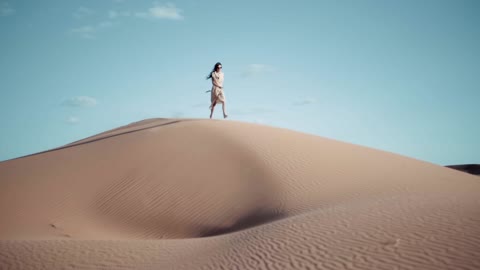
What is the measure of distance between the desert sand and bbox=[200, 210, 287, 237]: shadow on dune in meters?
0.03

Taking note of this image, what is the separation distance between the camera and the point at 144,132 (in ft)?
44.0

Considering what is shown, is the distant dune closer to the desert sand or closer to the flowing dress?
the desert sand

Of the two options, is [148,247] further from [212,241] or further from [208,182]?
[208,182]

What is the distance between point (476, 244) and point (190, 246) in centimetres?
393

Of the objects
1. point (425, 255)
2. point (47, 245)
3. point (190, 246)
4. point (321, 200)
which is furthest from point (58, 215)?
point (425, 255)

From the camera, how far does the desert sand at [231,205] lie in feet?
13.8

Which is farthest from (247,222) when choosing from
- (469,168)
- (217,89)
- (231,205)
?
(469,168)

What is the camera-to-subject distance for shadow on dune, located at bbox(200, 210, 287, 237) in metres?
7.17

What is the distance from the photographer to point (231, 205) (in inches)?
328

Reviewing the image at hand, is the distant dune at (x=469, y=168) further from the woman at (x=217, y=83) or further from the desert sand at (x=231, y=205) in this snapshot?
the woman at (x=217, y=83)

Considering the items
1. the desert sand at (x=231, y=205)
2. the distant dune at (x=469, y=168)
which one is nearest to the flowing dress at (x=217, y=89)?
the desert sand at (x=231, y=205)

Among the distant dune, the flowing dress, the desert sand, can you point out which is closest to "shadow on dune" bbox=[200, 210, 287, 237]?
the desert sand

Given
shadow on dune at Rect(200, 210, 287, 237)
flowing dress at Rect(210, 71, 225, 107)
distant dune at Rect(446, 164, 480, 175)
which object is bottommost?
shadow on dune at Rect(200, 210, 287, 237)

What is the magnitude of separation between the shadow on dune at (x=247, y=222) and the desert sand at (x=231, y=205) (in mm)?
33
